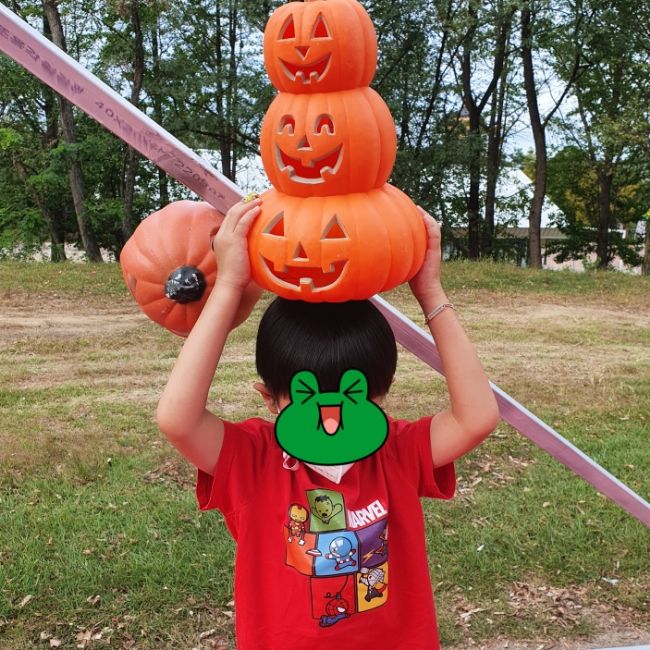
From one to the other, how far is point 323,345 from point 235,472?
36 centimetres

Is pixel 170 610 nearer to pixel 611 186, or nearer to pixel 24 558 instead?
pixel 24 558

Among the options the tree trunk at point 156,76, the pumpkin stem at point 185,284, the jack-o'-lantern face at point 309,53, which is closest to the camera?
the jack-o'-lantern face at point 309,53

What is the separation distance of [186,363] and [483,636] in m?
2.64

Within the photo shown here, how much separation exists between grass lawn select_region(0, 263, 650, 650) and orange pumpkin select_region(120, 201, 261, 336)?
86.1 inches

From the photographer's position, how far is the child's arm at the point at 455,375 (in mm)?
1632

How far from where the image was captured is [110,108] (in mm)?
1814

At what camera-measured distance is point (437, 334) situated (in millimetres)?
1649

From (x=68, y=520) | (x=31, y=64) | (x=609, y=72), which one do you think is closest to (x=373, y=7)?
(x=609, y=72)

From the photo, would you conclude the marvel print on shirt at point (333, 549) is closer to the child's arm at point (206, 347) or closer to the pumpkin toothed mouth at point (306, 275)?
the child's arm at point (206, 347)

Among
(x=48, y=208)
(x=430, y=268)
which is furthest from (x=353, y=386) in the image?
(x=48, y=208)

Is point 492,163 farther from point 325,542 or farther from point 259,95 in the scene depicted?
point 325,542

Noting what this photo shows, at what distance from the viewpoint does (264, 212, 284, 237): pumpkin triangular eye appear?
151 centimetres

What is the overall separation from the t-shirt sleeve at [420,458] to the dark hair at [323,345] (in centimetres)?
17

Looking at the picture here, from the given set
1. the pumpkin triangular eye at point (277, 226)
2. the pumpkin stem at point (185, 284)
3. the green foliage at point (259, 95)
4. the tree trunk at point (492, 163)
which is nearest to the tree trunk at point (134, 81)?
the green foliage at point (259, 95)
